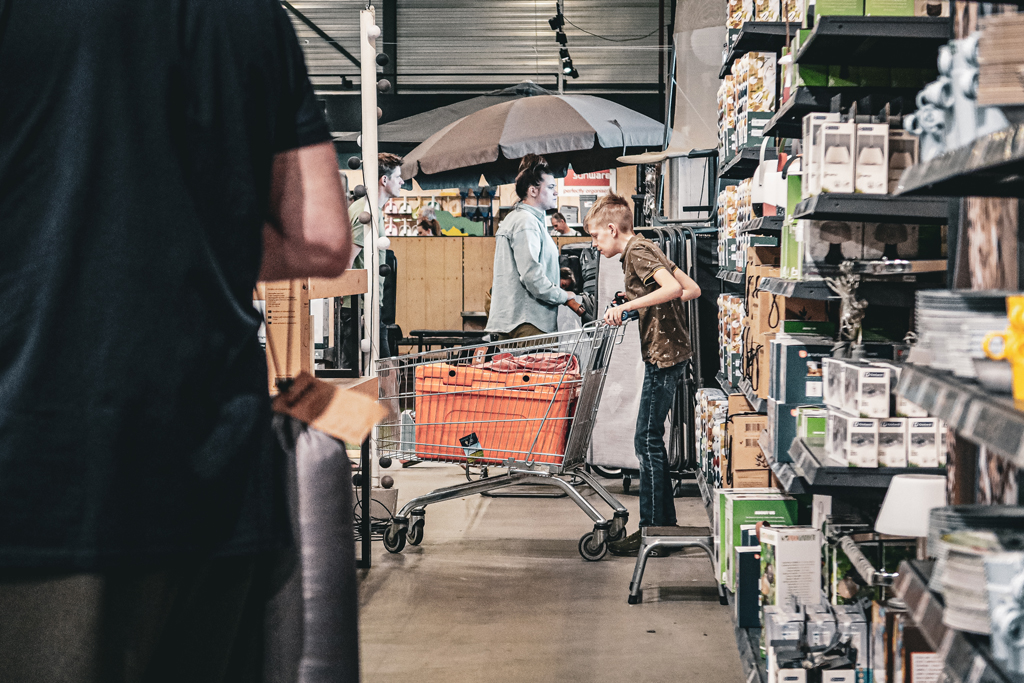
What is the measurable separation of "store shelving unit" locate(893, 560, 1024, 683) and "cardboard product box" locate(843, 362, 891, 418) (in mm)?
953

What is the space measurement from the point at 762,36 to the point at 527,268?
2095 millimetres

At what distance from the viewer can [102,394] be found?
1157 mm

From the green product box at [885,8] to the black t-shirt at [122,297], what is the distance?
2.07 meters

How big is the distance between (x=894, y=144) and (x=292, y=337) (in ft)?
5.57

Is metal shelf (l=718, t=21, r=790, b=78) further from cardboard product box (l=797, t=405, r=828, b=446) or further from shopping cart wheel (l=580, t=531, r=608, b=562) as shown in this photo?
shopping cart wheel (l=580, t=531, r=608, b=562)

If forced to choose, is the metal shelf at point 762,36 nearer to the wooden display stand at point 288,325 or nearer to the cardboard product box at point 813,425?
the cardboard product box at point 813,425

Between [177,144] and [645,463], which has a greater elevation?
[177,144]

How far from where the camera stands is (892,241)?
288cm

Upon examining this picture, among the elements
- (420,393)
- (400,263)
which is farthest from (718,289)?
(400,263)

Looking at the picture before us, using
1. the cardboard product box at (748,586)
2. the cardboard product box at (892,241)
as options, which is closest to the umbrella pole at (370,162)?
the cardboard product box at (748,586)

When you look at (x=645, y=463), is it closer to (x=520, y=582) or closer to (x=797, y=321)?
(x=520, y=582)

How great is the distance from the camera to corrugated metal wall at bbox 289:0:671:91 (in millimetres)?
14453

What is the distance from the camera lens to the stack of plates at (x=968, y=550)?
125 cm

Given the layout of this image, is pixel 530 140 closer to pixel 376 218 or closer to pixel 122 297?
pixel 376 218
